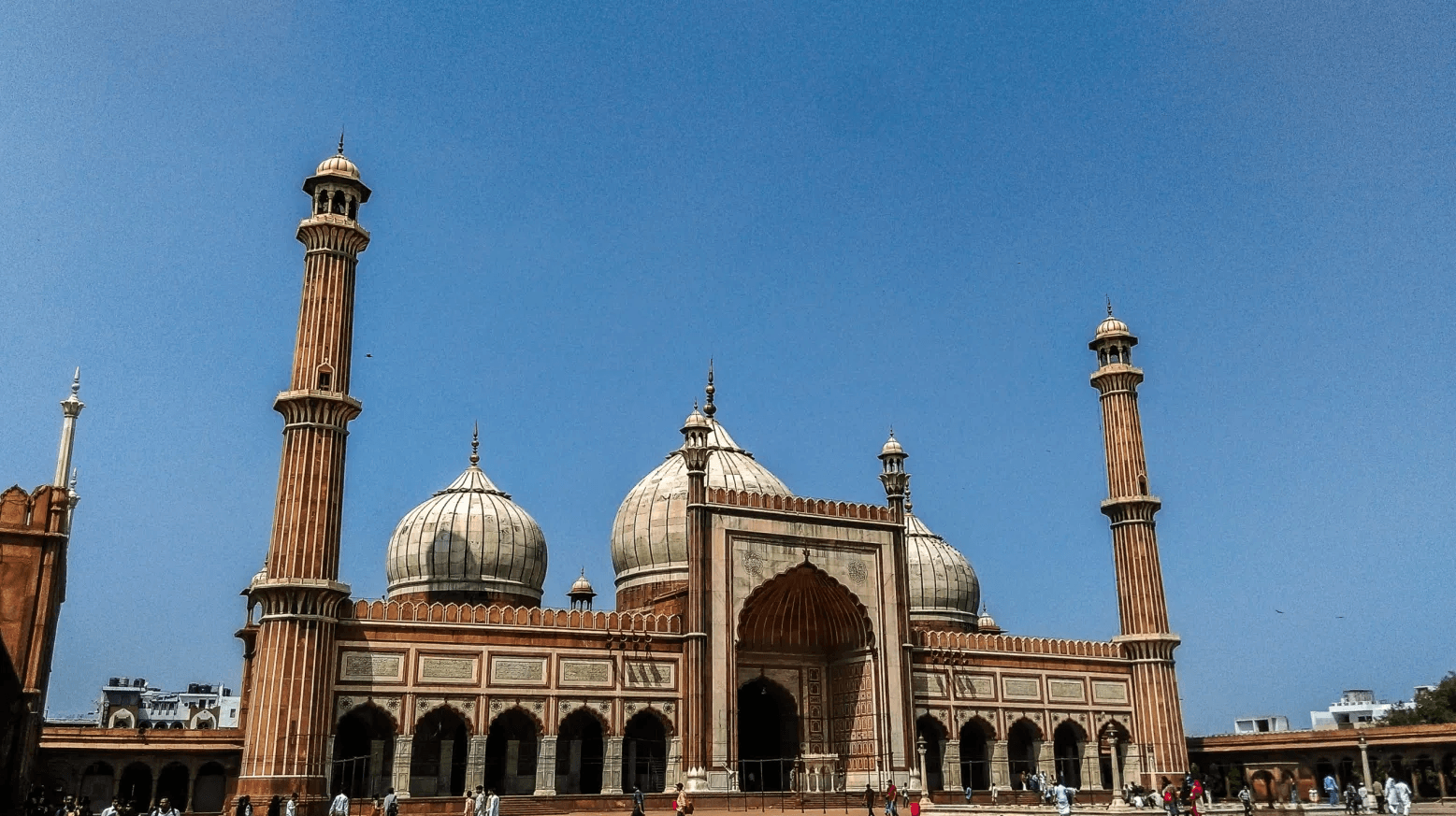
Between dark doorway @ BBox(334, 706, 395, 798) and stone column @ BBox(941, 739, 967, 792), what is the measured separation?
43.0ft

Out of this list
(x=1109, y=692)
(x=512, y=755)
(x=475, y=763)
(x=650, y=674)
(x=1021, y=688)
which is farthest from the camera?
(x=1109, y=692)

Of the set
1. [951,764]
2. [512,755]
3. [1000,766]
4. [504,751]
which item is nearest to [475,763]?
[512,755]

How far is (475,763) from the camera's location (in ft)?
79.3

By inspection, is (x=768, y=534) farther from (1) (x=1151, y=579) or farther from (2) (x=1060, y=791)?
(1) (x=1151, y=579)

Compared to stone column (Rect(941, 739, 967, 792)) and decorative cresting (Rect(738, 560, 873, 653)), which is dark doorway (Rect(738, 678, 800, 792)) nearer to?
decorative cresting (Rect(738, 560, 873, 653))

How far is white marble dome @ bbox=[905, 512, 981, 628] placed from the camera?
123ft

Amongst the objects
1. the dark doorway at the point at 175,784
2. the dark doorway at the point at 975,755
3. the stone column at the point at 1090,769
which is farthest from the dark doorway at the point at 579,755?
the stone column at the point at 1090,769

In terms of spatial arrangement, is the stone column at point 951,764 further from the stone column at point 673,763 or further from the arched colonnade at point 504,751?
the stone column at point 673,763

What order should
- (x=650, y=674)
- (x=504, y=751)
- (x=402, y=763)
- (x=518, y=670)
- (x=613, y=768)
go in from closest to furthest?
(x=402, y=763), (x=518, y=670), (x=613, y=768), (x=650, y=674), (x=504, y=751)

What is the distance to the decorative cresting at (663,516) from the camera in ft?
104

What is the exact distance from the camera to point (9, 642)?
21234 millimetres

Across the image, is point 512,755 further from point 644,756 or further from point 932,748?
point 932,748

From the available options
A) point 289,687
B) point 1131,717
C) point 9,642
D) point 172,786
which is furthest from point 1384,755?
point 9,642

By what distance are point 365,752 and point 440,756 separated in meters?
1.58
